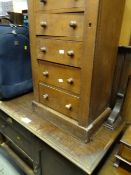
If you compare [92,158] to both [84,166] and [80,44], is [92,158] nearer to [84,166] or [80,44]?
[84,166]

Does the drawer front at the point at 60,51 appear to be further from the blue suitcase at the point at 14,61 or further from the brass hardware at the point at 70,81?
the blue suitcase at the point at 14,61

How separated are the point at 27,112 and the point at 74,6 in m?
0.78

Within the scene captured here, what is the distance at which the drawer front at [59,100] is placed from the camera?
34.3 inches

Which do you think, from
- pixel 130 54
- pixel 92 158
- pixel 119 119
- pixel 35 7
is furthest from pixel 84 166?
pixel 35 7

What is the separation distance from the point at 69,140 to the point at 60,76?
1.22 ft

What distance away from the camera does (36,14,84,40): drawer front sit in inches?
27.4

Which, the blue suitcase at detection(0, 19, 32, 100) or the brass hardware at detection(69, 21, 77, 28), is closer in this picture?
the brass hardware at detection(69, 21, 77, 28)

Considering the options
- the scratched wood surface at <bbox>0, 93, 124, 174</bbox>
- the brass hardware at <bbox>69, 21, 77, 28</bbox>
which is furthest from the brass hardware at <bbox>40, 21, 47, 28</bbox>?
the scratched wood surface at <bbox>0, 93, 124, 174</bbox>

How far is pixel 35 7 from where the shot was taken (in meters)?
0.84

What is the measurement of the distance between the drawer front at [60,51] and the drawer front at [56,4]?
16 centimetres

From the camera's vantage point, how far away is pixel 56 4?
0.75 m

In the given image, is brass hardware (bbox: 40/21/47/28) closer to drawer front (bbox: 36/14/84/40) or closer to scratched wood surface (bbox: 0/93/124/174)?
drawer front (bbox: 36/14/84/40)

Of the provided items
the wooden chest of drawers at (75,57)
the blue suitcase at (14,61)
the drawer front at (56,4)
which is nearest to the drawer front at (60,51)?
the wooden chest of drawers at (75,57)

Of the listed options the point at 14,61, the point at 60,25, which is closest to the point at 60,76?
the point at 60,25
